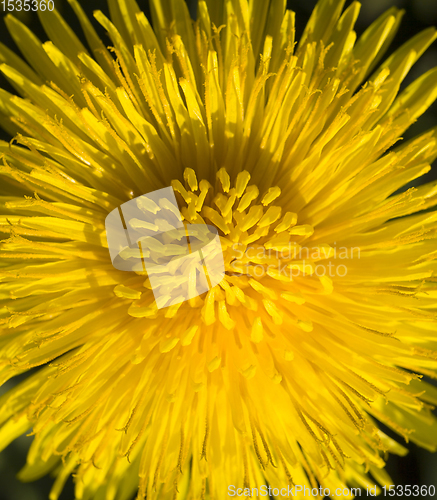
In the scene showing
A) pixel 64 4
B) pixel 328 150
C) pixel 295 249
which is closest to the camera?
pixel 295 249

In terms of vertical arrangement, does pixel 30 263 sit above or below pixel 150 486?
above

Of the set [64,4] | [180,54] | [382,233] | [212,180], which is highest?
[64,4]

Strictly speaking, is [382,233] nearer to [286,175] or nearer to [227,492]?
[286,175]

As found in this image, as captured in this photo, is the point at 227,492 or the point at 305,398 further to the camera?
the point at 227,492

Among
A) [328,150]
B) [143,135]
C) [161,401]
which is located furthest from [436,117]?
[161,401]

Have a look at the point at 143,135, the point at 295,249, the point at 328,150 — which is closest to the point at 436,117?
the point at 328,150

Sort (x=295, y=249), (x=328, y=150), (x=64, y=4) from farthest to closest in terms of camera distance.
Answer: (x=64, y=4) < (x=328, y=150) < (x=295, y=249)
